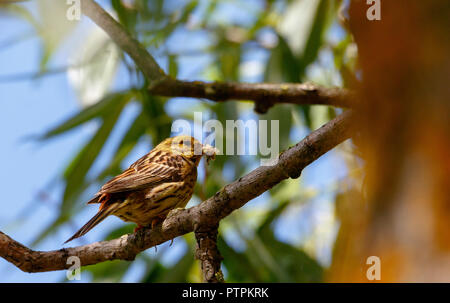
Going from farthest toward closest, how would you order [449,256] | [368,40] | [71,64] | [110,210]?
[71,64] → [110,210] → [368,40] → [449,256]

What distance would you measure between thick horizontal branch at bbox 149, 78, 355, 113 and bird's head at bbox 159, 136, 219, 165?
0.38 meters

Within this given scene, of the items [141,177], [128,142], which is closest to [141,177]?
[141,177]

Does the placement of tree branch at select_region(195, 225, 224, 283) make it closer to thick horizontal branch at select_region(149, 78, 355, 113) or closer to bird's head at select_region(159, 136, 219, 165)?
thick horizontal branch at select_region(149, 78, 355, 113)

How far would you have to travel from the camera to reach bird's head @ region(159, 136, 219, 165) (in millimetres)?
4190

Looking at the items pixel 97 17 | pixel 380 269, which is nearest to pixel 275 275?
pixel 97 17

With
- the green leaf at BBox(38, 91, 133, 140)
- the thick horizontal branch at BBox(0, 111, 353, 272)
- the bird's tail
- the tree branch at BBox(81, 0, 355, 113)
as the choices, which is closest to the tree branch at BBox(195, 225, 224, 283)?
the thick horizontal branch at BBox(0, 111, 353, 272)

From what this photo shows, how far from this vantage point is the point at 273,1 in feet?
21.0

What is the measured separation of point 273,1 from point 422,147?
5632 millimetres

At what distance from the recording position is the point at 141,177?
383cm

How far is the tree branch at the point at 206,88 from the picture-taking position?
12.0ft

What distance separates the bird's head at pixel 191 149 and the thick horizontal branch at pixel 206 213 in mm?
1143

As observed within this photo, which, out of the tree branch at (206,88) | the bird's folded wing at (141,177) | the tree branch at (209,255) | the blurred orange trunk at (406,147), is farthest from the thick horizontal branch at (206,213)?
the blurred orange trunk at (406,147)

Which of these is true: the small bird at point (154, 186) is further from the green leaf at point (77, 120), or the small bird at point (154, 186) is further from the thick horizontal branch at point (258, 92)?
the green leaf at point (77, 120)

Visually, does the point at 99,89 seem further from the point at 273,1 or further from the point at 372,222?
the point at 372,222
